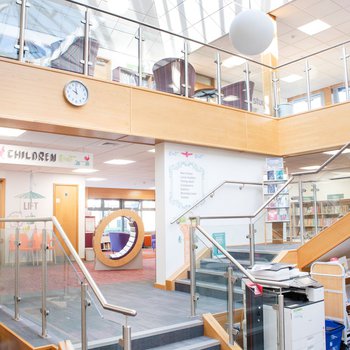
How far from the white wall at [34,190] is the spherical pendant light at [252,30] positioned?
815 centimetres

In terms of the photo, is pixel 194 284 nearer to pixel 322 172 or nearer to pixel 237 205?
pixel 322 172

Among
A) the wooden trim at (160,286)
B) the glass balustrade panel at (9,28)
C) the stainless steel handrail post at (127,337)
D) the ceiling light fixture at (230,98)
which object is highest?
the glass balustrade panel at (9,28)

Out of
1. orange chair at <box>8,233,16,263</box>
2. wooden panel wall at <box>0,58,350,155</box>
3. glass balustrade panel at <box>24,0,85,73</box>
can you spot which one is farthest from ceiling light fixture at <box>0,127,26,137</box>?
orange chair at <box>8,233,16,263</box>

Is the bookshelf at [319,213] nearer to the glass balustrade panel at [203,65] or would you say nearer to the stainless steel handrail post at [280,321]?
the stainless steel handrail post at [280,321]

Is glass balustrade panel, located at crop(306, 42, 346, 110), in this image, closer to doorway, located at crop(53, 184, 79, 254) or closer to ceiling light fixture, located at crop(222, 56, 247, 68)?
ceiling light fixture, located at crop(222, 56, 247, 68)

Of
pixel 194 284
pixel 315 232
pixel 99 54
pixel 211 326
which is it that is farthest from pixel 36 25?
pixel 315 232

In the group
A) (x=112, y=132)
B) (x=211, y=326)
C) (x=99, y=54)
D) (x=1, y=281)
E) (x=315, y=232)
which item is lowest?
(x=211, y=326)

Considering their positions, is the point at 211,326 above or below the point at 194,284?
below

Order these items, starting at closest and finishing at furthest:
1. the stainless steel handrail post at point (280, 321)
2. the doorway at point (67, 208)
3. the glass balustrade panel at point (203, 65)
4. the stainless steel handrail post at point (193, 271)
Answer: the stainless steel handrail post at point (280, 321) < the stainless steel handrail post at point (193, 271) < the glass balustrade panel at point (203, 65) < the doorway at point (67, 208)

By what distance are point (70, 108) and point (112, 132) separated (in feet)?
2.35

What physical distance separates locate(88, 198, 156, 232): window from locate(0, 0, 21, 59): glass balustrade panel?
14155 millimetres

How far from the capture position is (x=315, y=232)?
20.4 feet

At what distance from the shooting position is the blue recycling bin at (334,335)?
17.1ft

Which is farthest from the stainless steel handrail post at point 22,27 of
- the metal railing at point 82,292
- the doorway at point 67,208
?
the doorway at point 67,208
